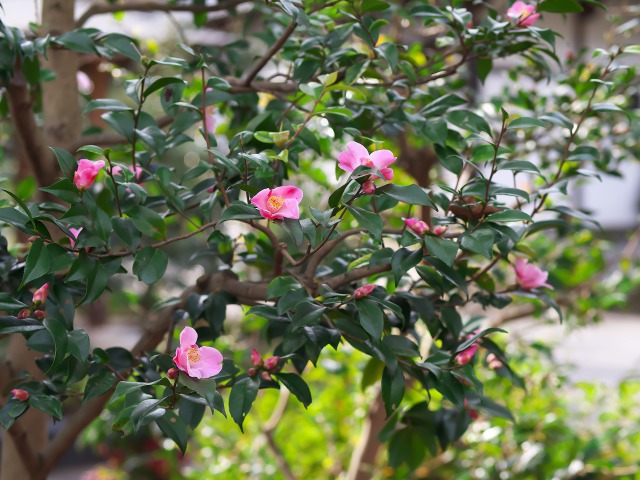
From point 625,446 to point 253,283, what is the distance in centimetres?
122

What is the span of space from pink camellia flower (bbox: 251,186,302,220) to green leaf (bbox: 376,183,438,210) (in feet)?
0.23

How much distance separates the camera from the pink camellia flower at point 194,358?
581 millimetres

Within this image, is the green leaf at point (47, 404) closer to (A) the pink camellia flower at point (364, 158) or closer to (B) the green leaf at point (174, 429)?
(B) the green leaf at point (174, 429)

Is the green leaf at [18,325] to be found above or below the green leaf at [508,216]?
below

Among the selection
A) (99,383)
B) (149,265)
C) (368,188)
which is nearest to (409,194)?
(368,188)

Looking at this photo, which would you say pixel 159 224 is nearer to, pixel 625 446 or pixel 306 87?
pixel 306 87

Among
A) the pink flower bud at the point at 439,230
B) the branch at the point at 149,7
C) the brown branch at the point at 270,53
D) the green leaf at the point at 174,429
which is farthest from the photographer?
the branch at the point at 149,7

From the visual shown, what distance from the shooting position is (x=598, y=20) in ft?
16.0

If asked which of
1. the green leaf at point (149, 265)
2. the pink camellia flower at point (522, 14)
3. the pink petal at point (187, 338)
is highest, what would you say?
the pink camellia flower at point (522, 14)

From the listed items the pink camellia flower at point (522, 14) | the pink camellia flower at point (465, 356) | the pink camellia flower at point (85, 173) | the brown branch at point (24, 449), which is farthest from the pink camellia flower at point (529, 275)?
the brown branch at point (24, 449)

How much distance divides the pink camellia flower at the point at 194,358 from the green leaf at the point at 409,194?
0.19 metres

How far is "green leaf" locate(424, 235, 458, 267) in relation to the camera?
63 cm

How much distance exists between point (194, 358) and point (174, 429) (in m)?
0.06

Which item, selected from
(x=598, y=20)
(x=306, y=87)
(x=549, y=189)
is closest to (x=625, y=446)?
(x=549, y=189)
